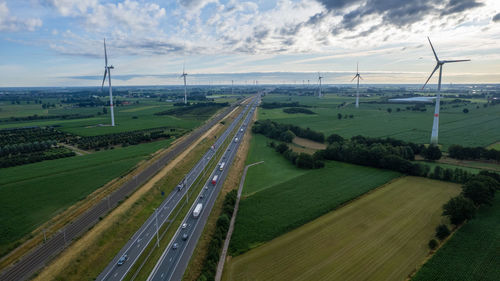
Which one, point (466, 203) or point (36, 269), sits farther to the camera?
point (466, 203)

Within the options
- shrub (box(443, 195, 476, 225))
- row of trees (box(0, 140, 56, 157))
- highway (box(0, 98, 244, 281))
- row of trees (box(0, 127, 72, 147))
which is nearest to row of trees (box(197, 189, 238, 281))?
highway (box(0, 98, 244, 281))

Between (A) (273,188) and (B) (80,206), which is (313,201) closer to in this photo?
(A) (273,188)

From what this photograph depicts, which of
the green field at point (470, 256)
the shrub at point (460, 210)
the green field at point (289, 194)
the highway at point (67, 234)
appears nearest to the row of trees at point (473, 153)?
the green field at point (289, 194)

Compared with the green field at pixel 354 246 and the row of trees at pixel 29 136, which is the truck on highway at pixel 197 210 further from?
the row of trees at pixel 29 136

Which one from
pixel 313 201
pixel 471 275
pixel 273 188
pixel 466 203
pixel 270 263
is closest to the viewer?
pixel 471 275

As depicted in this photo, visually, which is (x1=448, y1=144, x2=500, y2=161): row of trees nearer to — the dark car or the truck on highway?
the truck on highway

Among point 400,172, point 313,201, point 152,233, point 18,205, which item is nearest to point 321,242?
point 313,201

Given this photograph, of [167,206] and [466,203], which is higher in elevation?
[466,203]
